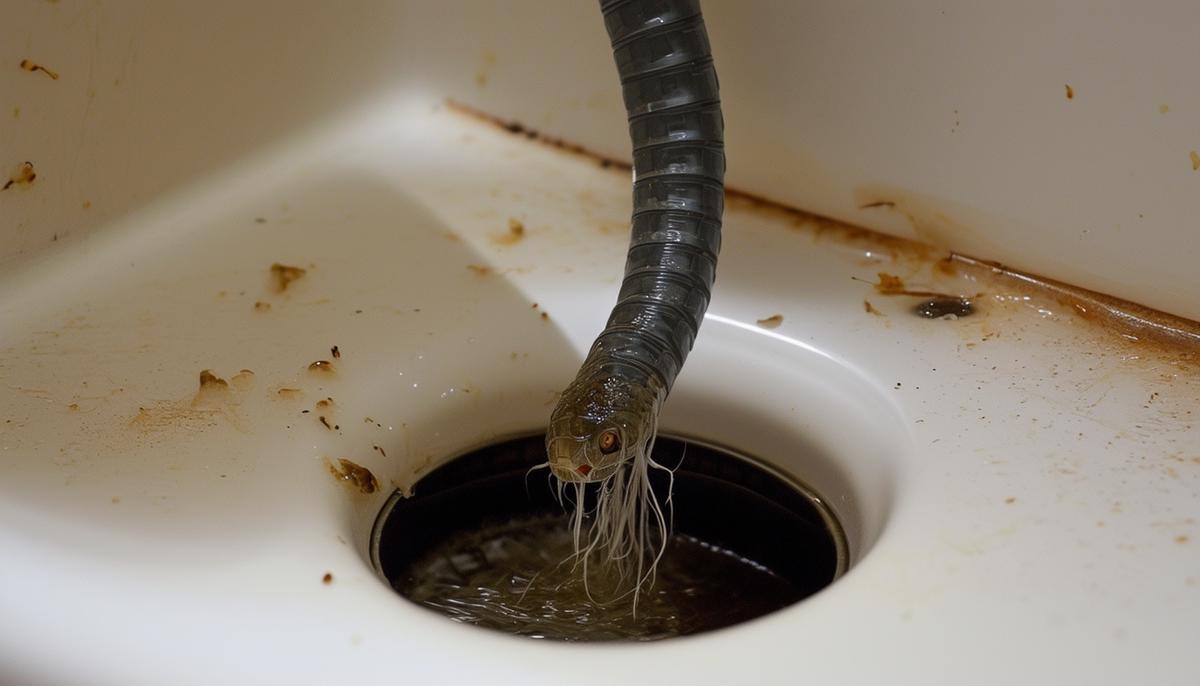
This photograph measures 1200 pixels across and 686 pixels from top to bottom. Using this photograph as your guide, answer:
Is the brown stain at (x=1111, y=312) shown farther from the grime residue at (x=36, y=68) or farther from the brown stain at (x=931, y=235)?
the grime residue at (x=36, y=68)

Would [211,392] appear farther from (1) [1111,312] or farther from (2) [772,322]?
(1) [1111,312]

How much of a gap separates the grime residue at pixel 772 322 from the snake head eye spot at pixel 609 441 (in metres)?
0.17

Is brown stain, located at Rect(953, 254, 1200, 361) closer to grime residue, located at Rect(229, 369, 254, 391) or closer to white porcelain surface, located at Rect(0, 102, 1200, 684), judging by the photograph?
white porcelain surface, located at Rect(0, 102, 1200, 684)

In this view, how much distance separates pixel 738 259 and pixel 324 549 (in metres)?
0.33

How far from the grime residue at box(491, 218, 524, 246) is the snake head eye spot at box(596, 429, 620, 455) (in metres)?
0.26

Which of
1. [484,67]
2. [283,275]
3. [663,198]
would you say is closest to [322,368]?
[283,275]

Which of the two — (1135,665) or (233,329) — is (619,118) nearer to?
(233,329)

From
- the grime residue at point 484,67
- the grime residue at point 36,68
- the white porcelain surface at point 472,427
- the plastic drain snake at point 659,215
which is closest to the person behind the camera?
the white porcelain surface at point 472,427

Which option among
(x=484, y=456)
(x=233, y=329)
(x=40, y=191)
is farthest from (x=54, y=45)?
(x=484, y=456)

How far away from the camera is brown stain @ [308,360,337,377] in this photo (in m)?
0.71

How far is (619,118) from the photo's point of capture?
2.97 ft

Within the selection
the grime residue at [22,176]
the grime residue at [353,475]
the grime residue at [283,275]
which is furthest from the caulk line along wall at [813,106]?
the grime residue at [353,475]

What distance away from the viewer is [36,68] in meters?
0.74

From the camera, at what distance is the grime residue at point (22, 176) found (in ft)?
2.45
